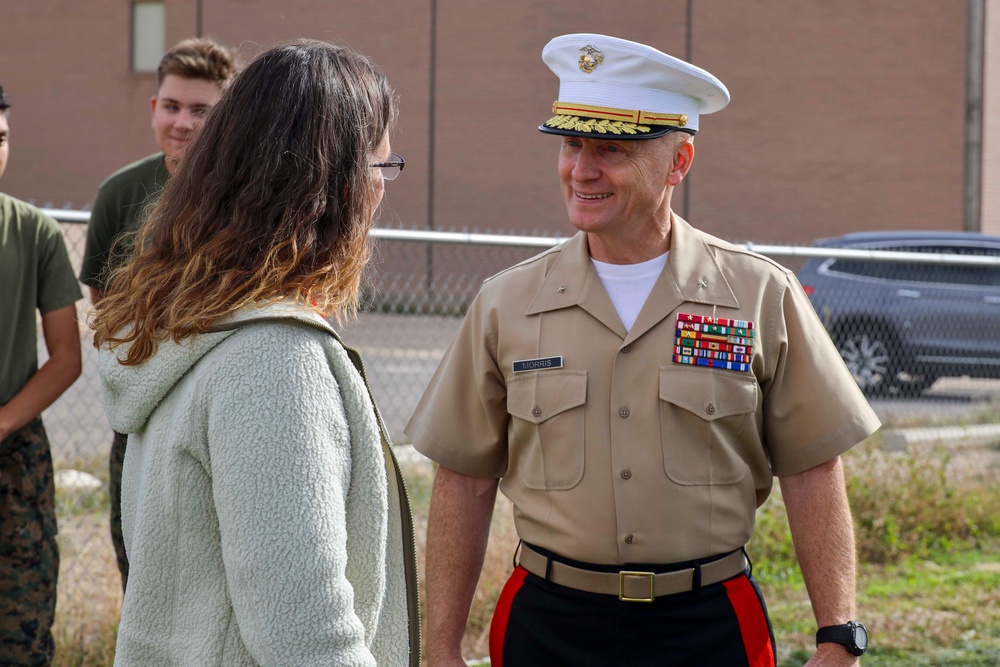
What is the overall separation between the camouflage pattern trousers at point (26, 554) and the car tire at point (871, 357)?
5.98 meters

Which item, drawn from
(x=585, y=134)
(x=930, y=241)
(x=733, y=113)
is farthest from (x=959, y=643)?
(x=733, y=113)

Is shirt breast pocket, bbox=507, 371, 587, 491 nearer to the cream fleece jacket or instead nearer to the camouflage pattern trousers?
the cream fleece jacket

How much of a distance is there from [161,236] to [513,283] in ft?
3.45

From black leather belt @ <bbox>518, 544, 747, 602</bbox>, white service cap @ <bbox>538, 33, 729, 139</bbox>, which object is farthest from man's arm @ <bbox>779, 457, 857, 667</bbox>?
white service cap @ <bbox>538, 33, 729, 139</bbox>

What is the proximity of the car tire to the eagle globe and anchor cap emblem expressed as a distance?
5.86 metres

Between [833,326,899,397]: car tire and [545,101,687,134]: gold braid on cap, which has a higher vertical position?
[545,101,687,134]: gold braid on cap

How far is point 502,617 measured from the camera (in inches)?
100

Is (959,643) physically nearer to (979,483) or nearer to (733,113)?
(979,483)

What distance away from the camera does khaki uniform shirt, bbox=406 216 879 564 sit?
2406 millimetres

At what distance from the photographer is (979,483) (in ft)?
22.3

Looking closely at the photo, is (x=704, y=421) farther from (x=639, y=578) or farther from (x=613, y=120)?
(x=613, y=120)

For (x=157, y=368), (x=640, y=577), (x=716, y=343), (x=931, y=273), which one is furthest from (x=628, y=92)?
(x=931, y=273)

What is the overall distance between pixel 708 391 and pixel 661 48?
785 inches

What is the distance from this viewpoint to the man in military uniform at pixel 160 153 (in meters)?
3.71
